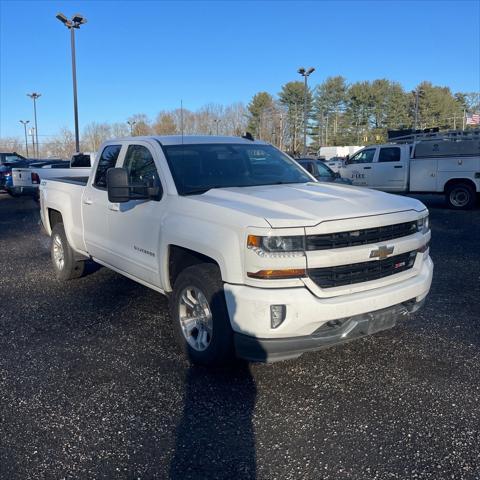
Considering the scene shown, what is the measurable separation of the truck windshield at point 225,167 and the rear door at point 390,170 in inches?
462

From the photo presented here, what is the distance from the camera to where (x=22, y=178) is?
1756 centimetres

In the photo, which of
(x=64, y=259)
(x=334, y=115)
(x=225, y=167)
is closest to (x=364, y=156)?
(x=64, y=259)

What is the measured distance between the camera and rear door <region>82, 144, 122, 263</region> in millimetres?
5316

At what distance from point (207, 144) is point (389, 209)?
6.82ft

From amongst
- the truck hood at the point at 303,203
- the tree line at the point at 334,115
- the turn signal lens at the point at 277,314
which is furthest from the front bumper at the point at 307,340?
the tree line at the point at 334,115

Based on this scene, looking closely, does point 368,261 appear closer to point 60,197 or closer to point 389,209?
point 389,209

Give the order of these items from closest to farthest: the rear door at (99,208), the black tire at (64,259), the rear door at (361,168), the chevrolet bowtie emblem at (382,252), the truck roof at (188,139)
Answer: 1. the chevrolet bowtie emblem at (382,252)
2. the truck roof at (188,139)
3. the rear door at (99,208)
4. the black tire at (64,259)
5. the rear door at (361,168)

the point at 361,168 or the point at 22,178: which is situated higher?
the point at 361,168

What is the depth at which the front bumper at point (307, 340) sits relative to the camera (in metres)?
3.33

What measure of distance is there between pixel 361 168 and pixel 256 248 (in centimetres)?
1496

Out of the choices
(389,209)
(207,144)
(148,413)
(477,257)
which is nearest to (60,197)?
(207,144)

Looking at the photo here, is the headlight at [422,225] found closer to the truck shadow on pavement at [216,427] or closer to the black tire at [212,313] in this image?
the black tire at [212,313]

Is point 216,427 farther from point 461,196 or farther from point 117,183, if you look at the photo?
point 461,196

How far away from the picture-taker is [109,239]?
5.24m
